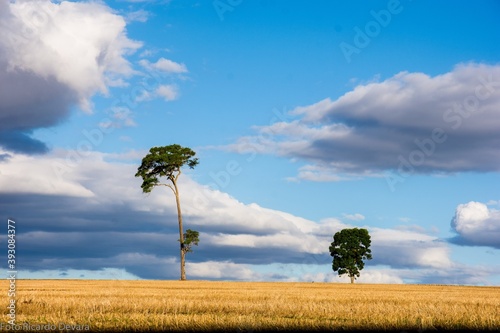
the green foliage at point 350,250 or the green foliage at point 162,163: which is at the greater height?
the green foliage at point 162,163

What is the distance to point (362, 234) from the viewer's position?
82.2 meters

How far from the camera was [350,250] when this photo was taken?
81438mm

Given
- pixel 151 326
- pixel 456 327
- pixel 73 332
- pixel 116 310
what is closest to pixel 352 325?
pixel 456 327

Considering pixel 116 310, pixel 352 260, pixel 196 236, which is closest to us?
pixel 116 310

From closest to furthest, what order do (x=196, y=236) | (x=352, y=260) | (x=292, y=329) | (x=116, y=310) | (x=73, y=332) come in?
(x=73, y=332) < (x=292, y=329) < (x=116, y=310) < (x=196, y=236) < (x=352, y=260)

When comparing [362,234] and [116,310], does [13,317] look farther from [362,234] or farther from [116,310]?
[362,234]

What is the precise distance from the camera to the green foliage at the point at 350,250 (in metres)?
80.9

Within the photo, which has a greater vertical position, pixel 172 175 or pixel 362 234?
pixel 172 175

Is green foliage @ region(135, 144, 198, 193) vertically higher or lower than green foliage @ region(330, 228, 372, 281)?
higher

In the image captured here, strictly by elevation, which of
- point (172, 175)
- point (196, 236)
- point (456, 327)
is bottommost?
point (456, 327)

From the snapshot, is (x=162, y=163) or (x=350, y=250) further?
Answer: (x=350, y=250)

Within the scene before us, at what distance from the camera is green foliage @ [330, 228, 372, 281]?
8088 centimetres

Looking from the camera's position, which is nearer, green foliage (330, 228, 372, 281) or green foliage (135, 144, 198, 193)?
green foliage (135, 144, 198, 193)

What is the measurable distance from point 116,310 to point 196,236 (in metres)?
43.2
